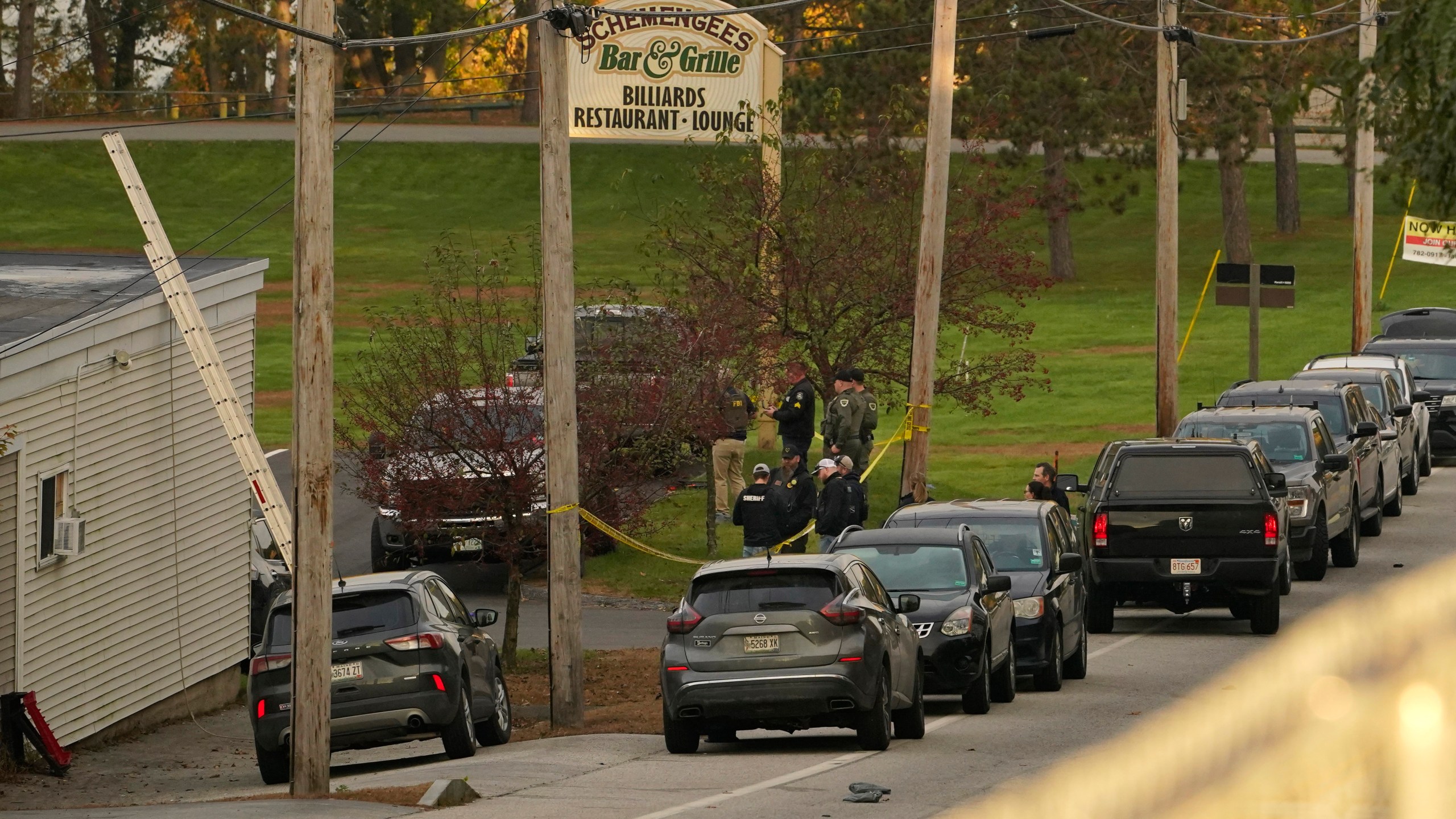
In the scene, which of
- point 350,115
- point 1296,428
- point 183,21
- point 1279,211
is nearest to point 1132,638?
point 1296,428

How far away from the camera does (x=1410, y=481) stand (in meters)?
31.2

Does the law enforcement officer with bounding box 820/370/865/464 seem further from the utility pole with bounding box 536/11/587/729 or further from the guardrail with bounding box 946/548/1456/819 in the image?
the guardrail with bounding box 946/548/1456/819

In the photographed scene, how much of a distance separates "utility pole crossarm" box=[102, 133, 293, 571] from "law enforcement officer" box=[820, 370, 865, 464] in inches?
282

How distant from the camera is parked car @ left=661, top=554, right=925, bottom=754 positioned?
543 inches

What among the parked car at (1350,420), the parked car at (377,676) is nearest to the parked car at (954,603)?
the parked car at (377,676)

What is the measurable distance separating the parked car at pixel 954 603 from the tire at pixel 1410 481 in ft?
51.6

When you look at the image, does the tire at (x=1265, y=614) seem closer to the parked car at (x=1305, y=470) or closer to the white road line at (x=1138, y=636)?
the white road line at (x=1138, y=636)

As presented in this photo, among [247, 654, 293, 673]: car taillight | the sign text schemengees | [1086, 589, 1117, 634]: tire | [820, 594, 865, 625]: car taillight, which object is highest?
the sign text schemengees

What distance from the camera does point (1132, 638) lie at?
21.0 m

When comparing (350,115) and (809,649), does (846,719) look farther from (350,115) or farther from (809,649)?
(350,115)

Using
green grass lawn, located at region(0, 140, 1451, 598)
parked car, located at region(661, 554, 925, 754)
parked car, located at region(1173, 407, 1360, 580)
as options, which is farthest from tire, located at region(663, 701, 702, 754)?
green grass lawn, located at region(0, 140, 1451, 598)

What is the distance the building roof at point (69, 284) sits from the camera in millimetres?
18297

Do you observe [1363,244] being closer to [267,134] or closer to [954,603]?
[954,603]

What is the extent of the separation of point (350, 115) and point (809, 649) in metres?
69.9
